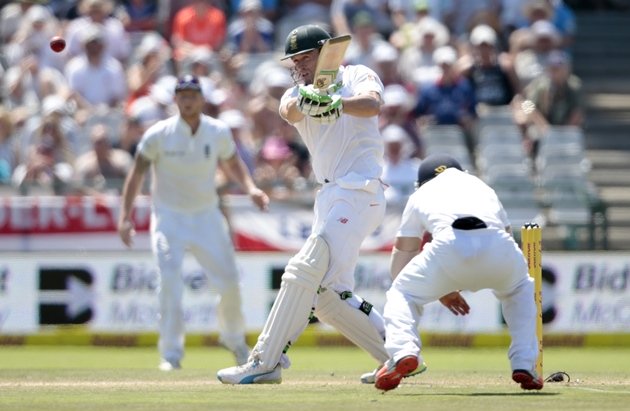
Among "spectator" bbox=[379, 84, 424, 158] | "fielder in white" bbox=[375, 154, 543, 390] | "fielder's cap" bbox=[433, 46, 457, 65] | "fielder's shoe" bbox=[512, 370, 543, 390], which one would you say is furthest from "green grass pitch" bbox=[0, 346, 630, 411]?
"fielder's cap" bbox=[433, 46, 457, 65]

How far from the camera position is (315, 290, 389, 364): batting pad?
9445 millimetres

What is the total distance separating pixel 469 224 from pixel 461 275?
0.95ft

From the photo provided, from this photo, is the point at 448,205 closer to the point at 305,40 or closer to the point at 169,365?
the point at 305,40

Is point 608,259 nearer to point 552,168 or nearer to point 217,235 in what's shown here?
point 552,168

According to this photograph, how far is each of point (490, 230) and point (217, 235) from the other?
13.9 feet

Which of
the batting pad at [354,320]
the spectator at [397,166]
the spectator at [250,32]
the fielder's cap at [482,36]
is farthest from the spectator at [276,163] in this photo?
the batting pad at [354,320]

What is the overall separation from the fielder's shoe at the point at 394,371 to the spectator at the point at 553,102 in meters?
9.78

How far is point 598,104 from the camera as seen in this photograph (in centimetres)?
1967

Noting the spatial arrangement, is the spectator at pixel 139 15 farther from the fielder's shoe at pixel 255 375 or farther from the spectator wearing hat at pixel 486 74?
the fielder's shoe at pixel 255 375

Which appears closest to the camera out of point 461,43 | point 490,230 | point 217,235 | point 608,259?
point 490,230

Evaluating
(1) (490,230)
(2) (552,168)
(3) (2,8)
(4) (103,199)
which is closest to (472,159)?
(2) (552,168)

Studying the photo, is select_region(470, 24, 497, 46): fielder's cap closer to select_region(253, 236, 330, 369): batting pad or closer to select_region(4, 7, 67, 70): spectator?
select_region(4, 7, 67, 70): spectator

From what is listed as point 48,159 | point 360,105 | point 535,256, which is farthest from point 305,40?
point 48,159

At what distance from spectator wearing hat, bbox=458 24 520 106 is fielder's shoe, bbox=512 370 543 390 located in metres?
9.60
